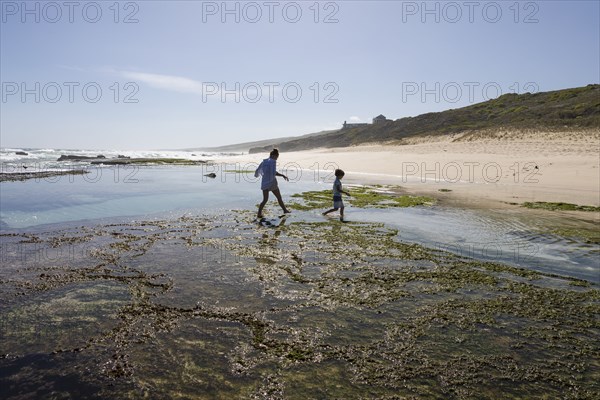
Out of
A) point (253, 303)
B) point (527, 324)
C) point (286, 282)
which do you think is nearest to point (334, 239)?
point (286, 282)

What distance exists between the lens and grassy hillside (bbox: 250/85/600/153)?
1907 inches

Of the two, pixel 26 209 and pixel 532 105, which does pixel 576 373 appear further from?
pixel 532 105

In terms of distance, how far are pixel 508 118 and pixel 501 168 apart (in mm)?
38435

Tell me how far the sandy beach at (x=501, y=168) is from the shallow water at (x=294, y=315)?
11028mm

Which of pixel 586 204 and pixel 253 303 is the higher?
pixel 586 204

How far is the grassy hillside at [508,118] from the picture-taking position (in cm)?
4844

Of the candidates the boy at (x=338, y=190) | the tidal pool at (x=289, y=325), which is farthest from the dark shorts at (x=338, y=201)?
the tidal pool at (x=289, y=325)

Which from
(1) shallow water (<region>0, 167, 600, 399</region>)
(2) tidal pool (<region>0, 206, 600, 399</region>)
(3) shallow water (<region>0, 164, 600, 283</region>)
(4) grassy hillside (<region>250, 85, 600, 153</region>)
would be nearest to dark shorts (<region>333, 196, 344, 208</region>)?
(3) shallow water (<region>0, 164, 600, 283</region>)

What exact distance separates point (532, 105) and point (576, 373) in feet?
274

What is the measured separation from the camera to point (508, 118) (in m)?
61.0

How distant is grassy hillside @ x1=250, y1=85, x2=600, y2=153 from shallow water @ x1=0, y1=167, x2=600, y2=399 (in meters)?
44.5

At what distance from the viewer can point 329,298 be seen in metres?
6.44

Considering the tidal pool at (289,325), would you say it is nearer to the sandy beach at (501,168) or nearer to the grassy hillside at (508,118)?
the sandy beach at (501,168)

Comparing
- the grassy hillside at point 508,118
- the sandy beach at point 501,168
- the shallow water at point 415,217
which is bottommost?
the shallow water at point 415,217
